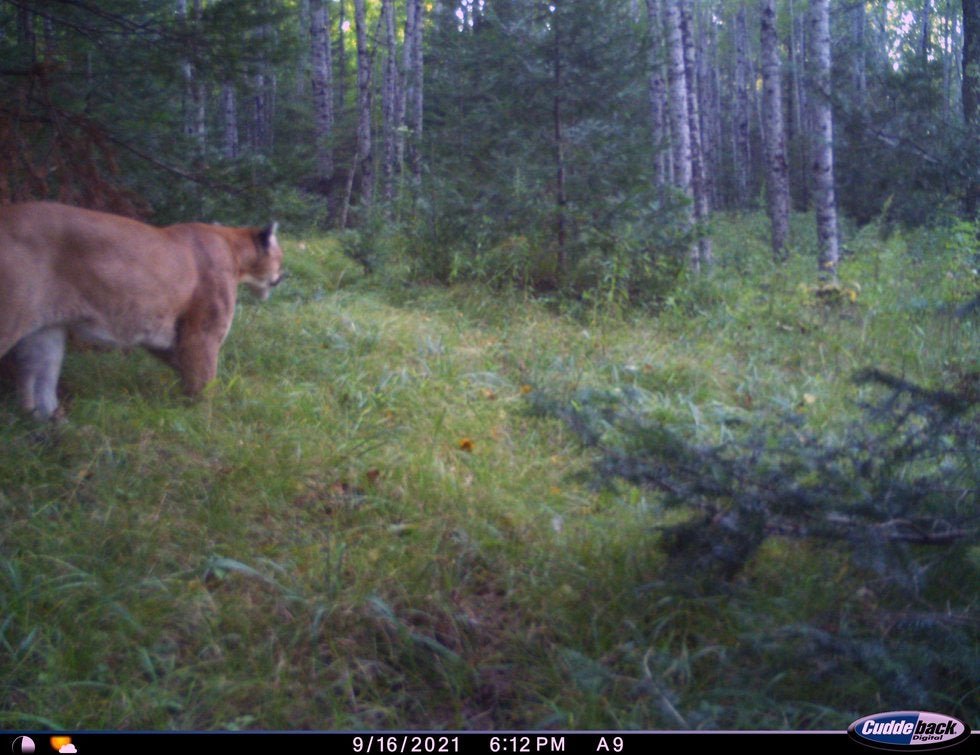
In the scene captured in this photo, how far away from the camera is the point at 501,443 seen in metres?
5.88

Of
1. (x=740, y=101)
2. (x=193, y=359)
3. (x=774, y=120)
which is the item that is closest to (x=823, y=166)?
(x=774, y=120)

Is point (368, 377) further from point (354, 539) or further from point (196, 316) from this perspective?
point (354, 539)

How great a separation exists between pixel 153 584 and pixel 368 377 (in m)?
3.22

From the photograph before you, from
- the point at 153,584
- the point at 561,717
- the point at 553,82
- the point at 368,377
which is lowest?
the point at 561,717

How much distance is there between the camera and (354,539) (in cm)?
458

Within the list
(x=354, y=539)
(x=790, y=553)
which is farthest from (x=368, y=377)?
(x=790, y=553)

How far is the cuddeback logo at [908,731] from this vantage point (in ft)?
9.07

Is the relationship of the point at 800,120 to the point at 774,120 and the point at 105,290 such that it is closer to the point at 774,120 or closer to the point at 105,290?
the point at 774,120

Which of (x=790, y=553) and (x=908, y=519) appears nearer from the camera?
(x=908, y=519)

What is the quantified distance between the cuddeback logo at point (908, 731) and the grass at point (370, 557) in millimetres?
77

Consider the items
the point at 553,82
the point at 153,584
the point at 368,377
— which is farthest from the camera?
the point at 553,82

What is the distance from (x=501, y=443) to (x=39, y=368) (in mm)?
2900

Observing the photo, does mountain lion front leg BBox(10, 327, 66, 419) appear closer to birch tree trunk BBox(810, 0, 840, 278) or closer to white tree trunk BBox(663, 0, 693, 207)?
white tree trunk BBox(663, 0, 693, 207)

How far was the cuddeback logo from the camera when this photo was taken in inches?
109
